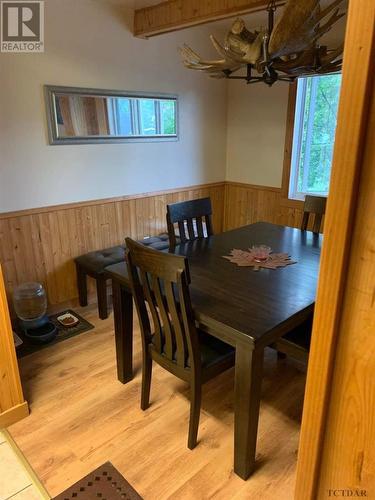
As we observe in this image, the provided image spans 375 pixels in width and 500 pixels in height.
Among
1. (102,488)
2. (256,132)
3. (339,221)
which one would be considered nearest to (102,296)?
(102,488)

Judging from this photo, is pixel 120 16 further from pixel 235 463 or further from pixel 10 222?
pixel 235 463

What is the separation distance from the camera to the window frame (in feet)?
11.9

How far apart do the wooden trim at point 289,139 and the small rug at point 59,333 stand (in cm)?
238

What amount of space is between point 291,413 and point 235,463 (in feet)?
1.72

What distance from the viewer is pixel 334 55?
1.79 metres

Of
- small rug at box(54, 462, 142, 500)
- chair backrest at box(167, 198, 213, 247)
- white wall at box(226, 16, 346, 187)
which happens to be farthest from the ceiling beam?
small rug at box(54, 462, 142, 500)

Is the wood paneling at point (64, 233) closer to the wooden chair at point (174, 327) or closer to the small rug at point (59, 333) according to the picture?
the small rug at point (59, 333)

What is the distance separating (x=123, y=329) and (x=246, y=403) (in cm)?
90

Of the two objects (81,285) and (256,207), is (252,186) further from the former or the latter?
(81,285)

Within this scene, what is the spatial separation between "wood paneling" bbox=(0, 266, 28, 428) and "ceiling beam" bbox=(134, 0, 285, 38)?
2.19 m

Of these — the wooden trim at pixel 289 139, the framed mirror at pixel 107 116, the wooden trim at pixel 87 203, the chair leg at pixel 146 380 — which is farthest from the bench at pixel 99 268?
the wooden trim at pixel 289 139

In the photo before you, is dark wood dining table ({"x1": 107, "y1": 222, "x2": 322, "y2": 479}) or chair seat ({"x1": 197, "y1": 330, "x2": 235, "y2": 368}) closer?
dark wood dining table ({"x1": 107, "y1": 222, "x2": 322, "y2": 479})

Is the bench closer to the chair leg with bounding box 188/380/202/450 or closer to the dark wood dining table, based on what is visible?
the dark wood dining table

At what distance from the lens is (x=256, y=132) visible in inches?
159
